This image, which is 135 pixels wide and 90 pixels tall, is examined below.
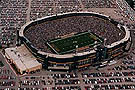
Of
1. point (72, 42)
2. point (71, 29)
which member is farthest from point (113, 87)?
point (71, 29)

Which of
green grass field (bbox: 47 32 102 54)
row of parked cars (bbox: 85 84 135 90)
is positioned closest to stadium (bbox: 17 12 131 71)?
green grass field (bbox: 47 32 102 54)

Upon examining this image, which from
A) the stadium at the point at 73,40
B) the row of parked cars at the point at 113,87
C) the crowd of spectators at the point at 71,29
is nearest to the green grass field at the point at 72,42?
the stadium at the point at 73,40

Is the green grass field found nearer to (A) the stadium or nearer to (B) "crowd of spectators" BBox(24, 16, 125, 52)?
(A) the stadium

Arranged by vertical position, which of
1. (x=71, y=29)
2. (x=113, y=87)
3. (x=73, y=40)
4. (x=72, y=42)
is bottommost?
(x=113, y=87)

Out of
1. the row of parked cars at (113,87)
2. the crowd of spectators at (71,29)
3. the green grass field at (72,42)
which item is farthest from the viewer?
the crowd of spectators at (71,29)

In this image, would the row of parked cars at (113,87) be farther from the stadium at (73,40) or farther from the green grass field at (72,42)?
the green grass field at (72,42)

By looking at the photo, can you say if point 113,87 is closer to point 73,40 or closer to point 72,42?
point 72,42

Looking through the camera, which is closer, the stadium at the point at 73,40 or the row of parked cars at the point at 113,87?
the row of parked cars at the point at 113,87
